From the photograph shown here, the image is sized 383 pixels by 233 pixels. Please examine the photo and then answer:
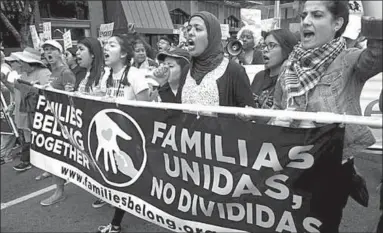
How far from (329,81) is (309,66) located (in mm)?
134

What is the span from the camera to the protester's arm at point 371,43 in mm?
1343

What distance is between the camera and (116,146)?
270 cm

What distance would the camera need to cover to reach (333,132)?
170cm

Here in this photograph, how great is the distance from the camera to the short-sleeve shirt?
4.14m

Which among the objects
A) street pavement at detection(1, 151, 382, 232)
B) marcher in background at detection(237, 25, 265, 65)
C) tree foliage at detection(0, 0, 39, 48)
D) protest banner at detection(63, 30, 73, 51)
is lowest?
street pavement at detection(1, 151, 382, 232)

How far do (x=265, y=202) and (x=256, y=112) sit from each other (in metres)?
0.45

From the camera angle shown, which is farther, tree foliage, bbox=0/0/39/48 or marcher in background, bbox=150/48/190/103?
tree foliage, bbox=0/0/39/48

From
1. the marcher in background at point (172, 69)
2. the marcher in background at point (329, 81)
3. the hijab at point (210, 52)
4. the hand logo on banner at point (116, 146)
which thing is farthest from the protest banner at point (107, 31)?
the marcher in background at point (329, 81)

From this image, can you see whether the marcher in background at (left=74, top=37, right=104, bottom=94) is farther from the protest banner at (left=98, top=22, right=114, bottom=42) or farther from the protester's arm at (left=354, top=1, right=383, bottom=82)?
the protest banner at (left=98, top=22, right=114, bottom=42)

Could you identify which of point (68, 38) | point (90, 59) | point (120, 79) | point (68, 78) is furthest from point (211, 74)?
point (68, 38)

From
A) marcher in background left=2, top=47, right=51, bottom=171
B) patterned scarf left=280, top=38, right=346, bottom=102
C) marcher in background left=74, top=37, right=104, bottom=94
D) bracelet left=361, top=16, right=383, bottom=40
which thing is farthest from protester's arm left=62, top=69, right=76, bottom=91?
bracelet left=361, top=16, right=383, bottom=40

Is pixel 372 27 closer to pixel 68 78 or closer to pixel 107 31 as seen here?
pixel 68 78

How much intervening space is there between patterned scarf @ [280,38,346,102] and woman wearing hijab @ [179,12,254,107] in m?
0.65

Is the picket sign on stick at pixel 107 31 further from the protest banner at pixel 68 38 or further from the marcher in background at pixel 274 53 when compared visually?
the marcher in background at pixel 274 53
